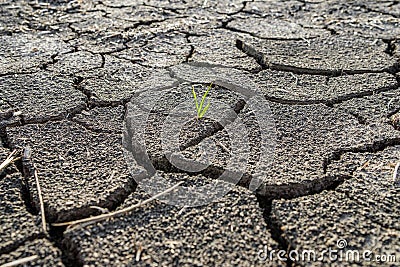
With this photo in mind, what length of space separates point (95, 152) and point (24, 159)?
0.84 ft

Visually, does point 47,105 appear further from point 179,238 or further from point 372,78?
point 372,78

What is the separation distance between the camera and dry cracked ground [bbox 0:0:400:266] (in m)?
1.43

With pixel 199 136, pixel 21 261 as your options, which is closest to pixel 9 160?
pixel 21 261

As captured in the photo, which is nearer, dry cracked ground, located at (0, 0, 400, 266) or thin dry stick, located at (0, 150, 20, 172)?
dry cracked ground, located at (0, 0, 400, 266)

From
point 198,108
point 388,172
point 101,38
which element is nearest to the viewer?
point 388,172

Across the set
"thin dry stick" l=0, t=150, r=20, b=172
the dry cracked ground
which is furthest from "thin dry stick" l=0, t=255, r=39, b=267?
"thin dry stick" l=0, t=150, r=20, b=172

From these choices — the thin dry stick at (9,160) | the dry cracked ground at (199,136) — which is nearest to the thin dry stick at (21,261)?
the dry cracked ground at (199,136)

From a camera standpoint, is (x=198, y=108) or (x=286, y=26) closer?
(x=198, y=108)

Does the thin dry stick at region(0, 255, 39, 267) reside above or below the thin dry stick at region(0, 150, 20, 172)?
above

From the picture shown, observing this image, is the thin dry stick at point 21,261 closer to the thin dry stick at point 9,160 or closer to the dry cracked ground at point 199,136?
the dry cracked ground at point 199,136

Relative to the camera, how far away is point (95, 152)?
183 centimetres

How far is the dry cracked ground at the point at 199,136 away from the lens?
1426 millimetres

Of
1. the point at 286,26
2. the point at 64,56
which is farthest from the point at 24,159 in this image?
the point at 286,26

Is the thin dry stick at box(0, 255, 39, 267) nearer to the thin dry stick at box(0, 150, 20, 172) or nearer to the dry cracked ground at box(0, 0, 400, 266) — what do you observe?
the dry cracked ground at box(0, 0, 400, 266)
